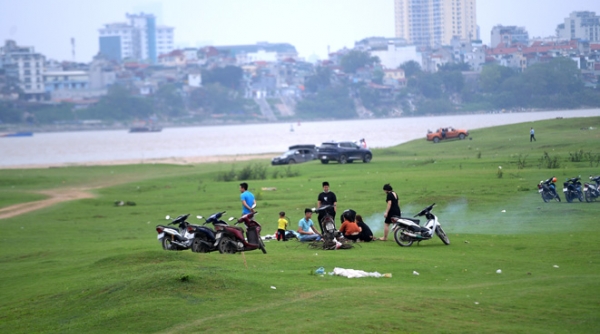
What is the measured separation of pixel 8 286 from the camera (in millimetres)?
20172

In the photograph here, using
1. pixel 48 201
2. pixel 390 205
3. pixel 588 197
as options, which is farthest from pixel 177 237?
pixel 48 201

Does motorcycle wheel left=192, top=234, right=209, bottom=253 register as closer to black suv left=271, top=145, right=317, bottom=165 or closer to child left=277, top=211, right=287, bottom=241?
child left=277, top=211, right=287, bottom=241

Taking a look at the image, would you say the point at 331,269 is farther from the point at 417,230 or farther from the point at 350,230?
the point at 350,230

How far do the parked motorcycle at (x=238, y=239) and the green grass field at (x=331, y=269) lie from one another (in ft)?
1.35

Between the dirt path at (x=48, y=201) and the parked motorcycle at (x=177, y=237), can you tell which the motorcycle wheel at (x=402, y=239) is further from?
the dirt path at (x=48, y=201)

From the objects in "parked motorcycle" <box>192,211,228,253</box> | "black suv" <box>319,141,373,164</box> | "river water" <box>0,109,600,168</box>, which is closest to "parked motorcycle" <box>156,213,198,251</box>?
"parked motorcycle" <box>192,211,228,253</box>

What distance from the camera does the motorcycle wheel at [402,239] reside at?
21109 millimetres

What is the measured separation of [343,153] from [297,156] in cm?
784

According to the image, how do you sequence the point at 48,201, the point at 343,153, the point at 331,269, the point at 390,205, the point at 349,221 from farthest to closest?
the point at 343,153 → the point at 48,201 → the point at 349,221 → the point at 390,205 → the point at 331,269

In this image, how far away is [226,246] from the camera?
20.5m

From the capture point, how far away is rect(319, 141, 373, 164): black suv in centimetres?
5747

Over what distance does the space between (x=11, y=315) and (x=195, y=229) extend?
17.7 ft

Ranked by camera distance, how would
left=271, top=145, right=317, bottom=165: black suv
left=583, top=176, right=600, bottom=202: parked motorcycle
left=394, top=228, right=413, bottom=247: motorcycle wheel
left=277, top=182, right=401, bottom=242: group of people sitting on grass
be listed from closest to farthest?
left=394, top=228, right=413, bottom=247: motorcycle wheel, left=277, top=182, right=401, bottom=242: group of people sitting on grass, left=583, top=176, right=600, bottom=202: parked motorcycle, left=271, top=145, right=317, bottom=165: black suv

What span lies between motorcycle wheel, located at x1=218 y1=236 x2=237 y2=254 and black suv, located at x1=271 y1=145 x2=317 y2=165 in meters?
43.6
